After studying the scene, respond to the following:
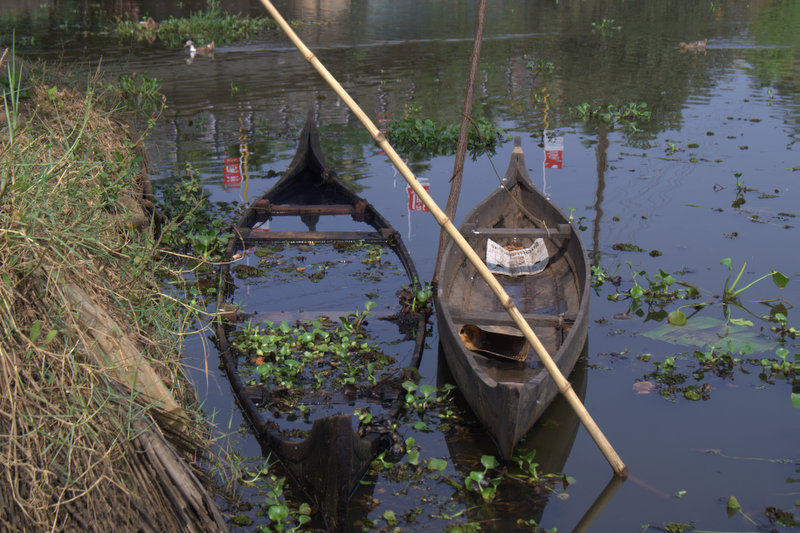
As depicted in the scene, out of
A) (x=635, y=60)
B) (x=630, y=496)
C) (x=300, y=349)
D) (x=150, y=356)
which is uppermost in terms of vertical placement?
(x=635, y=60)

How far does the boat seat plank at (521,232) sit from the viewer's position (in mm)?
7566

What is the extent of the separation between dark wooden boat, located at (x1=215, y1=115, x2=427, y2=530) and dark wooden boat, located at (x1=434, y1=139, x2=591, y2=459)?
18.1 inches

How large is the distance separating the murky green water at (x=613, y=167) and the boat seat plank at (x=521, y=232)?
2.82 ft

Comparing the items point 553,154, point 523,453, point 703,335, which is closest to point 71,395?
point 523,453

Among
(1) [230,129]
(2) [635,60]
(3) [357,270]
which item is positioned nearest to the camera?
(3) [357,270]

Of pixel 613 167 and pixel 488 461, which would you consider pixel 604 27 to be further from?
pixel 488 461

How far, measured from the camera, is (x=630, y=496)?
199 inches

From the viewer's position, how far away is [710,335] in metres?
6.97

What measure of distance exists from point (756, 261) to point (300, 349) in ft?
17.9

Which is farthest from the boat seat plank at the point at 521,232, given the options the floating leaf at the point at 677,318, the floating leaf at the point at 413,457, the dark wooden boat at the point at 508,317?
the floating leaf at the point at 413,457

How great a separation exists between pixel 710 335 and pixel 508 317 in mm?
2141

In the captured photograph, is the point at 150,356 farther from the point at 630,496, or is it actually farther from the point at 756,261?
the point at 756,261

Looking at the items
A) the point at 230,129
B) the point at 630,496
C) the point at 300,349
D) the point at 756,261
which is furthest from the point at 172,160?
the point at 630,496

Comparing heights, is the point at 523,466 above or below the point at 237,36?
below
